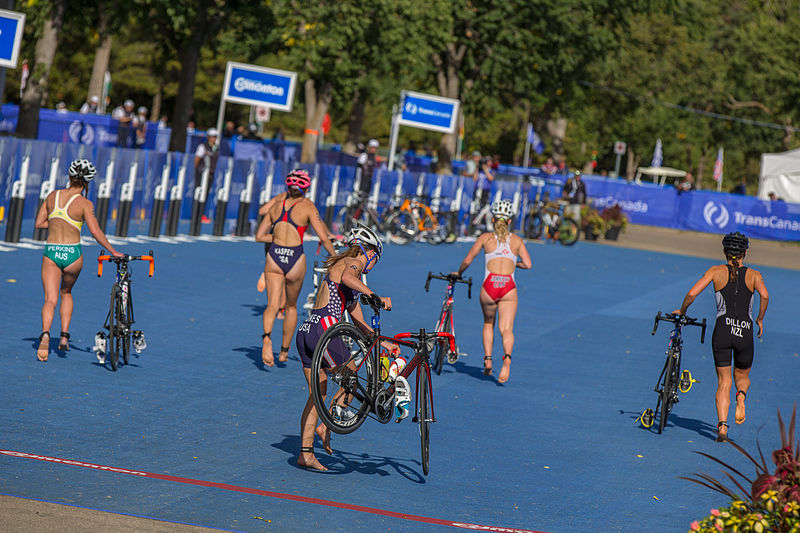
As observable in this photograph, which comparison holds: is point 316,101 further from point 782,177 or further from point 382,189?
point 782,177

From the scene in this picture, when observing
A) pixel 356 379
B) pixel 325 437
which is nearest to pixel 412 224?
pixel 325 437

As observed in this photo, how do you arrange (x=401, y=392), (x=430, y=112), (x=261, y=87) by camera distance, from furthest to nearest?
(x=430, y=112), (x=261, y=87), (x=401, y=392)

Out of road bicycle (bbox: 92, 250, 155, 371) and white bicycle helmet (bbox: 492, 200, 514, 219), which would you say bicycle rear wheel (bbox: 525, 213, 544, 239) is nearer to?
white bicycle helmet (bbox: 492, 200, 514, 219)

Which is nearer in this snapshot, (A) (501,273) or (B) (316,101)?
(A) (501,273)

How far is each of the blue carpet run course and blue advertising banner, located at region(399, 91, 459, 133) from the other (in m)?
15.6

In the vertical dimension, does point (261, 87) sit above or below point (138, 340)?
above

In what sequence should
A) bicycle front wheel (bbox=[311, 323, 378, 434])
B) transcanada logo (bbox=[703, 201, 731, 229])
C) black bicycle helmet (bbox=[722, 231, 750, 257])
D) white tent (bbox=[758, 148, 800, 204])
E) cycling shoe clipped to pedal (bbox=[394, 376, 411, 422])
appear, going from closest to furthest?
bicycle front wheel (bbox=[311, 323, 378, 434]) < cycling shoe clipped to pedal (bbox=[394, 376, 411, 422]) < black bicycle helmet (bbox=[722, 231, 750, 257]) < transcanada logo (bbox=[703, 201, 731, 229]) < white tent (bbox=[758, 148, 800, 204])

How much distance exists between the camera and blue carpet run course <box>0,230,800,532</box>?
24.2 ft

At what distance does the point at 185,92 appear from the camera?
34344 mm

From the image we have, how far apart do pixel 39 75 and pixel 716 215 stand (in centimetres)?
2698

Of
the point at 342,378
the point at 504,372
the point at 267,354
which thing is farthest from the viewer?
the point at 504,372

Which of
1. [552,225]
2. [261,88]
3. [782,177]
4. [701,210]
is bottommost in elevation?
[552,225]

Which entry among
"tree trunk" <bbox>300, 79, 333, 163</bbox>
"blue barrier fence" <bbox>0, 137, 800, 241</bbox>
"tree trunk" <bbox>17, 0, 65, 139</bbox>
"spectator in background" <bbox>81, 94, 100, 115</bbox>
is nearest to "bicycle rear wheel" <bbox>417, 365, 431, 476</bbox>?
"blue barrier fence" <bbox>0, 137, 800, 241</bbox>

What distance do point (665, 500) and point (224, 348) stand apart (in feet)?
19.1
